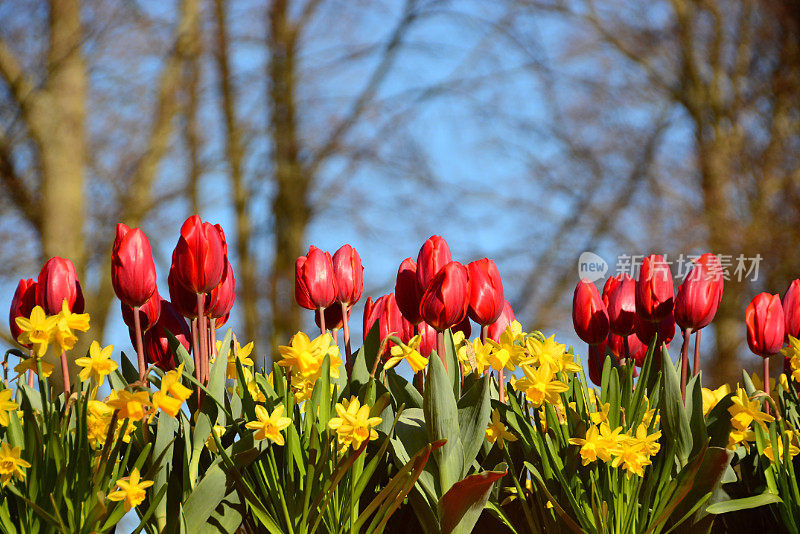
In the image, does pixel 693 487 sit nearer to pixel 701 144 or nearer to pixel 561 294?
pixel 561 294

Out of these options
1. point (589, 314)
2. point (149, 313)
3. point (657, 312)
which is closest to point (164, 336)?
point (149, 313)

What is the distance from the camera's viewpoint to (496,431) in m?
1.12

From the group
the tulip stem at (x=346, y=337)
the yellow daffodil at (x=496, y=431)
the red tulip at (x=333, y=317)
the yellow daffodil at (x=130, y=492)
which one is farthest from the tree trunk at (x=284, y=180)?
the yellow daffodil at (x=130, y=492)

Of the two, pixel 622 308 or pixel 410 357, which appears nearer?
pixel 410 357

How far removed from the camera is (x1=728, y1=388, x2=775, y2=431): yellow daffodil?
1104mm

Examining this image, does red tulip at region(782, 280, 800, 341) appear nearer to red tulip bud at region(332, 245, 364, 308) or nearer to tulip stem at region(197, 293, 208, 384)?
red tulip bud at region(332, 245, 364, 308)

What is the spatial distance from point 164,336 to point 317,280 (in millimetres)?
251

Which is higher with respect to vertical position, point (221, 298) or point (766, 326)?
point (221, 298)

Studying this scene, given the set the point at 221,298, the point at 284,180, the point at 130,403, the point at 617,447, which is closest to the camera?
the point at 130,403

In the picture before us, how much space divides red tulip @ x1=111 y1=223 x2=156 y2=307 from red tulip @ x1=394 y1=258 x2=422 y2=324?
0.34 metres

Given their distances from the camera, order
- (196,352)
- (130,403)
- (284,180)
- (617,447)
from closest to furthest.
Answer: (130,403) < (617,447) < (196,352) < (284,180)

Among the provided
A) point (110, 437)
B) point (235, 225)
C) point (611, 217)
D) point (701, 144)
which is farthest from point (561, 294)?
point (110, 437)

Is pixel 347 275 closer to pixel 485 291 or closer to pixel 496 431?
pixel 485 291

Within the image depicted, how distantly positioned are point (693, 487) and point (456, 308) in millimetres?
409
